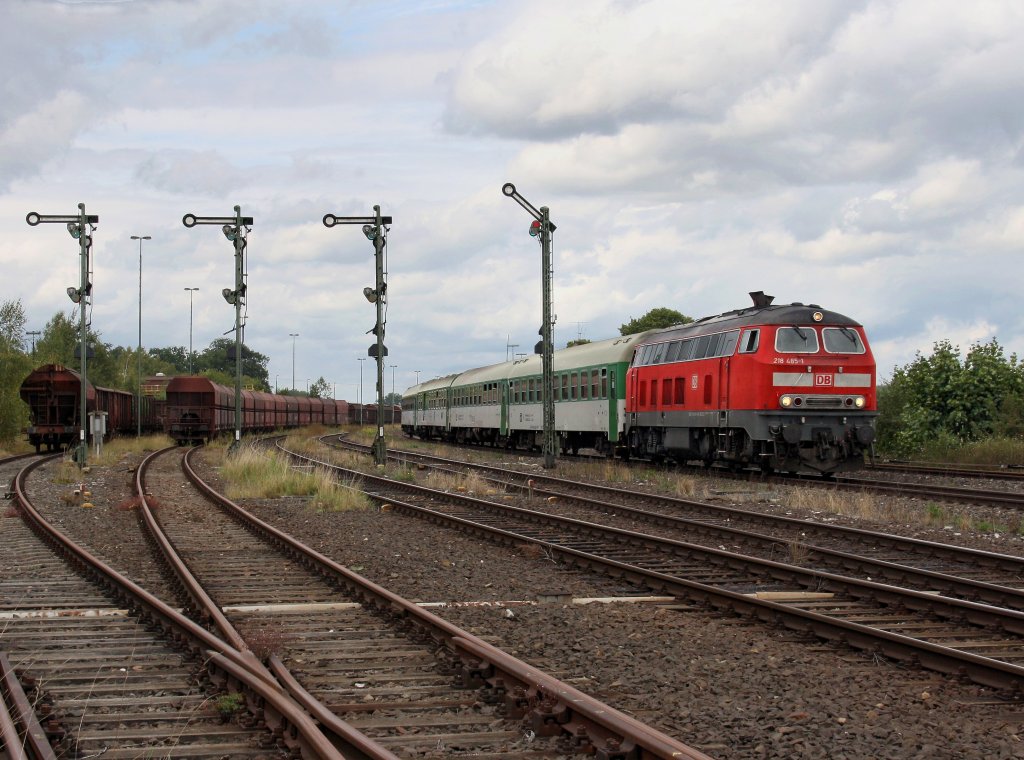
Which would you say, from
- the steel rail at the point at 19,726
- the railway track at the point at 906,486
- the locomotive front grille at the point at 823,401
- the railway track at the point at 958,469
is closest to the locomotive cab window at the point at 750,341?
the locomotive front grille at the point at 823,401

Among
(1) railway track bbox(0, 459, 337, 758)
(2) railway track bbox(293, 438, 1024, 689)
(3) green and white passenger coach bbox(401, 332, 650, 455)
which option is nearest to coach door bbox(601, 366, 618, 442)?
(3) green and white passenger coach bbox(401, 332, 650, 455)

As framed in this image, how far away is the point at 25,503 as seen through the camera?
61.7 feet

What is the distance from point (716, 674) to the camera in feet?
23.4

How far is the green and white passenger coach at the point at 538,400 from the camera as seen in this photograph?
29.6m

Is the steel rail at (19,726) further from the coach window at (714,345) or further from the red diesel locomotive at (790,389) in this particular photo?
the coach window at (714,345)

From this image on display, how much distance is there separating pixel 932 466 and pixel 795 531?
718 inches

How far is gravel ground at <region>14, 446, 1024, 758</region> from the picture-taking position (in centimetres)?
579

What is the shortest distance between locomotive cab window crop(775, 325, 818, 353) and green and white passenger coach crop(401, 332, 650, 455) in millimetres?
7789

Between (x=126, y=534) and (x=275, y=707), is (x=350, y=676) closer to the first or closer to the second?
(x=275, y=707)

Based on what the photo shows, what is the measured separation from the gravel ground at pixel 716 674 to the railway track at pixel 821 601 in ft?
0.55

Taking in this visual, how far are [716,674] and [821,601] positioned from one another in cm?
289

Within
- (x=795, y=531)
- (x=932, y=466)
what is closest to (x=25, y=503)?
(x=795, y=531)

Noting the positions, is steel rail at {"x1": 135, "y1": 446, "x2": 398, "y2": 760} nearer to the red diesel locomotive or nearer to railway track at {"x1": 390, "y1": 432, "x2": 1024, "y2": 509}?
the red diesel locomotive

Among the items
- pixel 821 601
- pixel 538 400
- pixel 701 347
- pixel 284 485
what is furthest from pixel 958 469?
pixel 821 601
